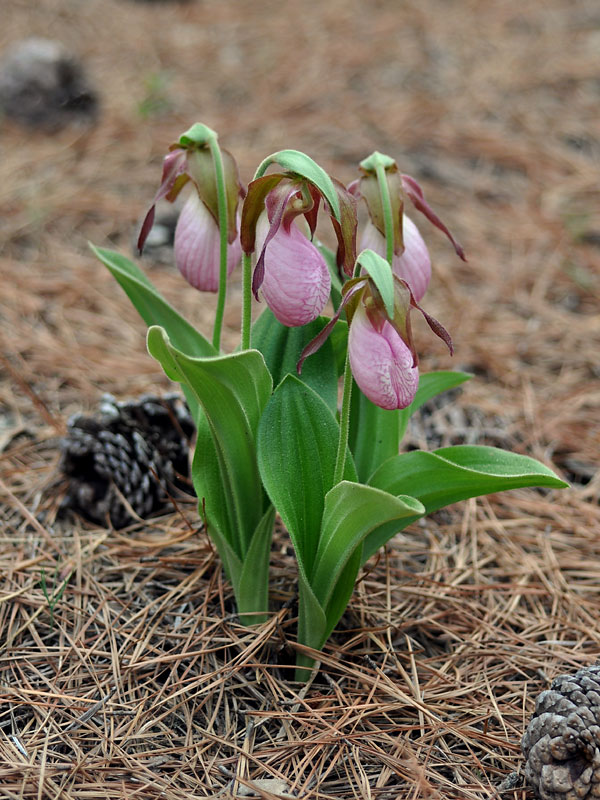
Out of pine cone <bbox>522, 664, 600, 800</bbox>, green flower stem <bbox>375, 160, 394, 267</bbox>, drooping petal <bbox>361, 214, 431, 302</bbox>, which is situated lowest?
pine cone <bbox>522, 664, 600, 800</bbox>

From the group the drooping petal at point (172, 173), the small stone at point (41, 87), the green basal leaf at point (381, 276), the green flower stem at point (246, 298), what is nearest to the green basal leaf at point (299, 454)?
the green flower stem at point (246, 298)

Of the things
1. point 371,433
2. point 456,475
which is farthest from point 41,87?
point 456,475

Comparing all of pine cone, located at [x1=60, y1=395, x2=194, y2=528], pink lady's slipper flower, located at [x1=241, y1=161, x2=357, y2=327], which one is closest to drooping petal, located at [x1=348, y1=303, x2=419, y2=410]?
pink lady's slipper flower, located at [x1=241, y1=161, x2=357, y2=327]

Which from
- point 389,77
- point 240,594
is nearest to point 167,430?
point 240,594

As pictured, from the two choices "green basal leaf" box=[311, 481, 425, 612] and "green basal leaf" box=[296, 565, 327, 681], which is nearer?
"green basal leaf" box=[311, 481, 425, 612]

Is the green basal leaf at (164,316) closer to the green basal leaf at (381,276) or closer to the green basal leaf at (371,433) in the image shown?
the green basal leaf at (371,433)

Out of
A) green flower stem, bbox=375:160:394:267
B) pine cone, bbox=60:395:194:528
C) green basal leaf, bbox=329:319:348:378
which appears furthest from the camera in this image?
pine cone, bbox=60:395:194:528

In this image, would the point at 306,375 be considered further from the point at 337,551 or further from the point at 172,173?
the point at 172,173

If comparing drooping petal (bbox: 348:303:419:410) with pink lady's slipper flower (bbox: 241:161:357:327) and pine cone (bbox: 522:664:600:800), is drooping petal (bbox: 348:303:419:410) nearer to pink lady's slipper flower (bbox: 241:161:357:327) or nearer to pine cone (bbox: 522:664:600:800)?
pink lady's slipper flower (bbox: 241:161:357:327)
